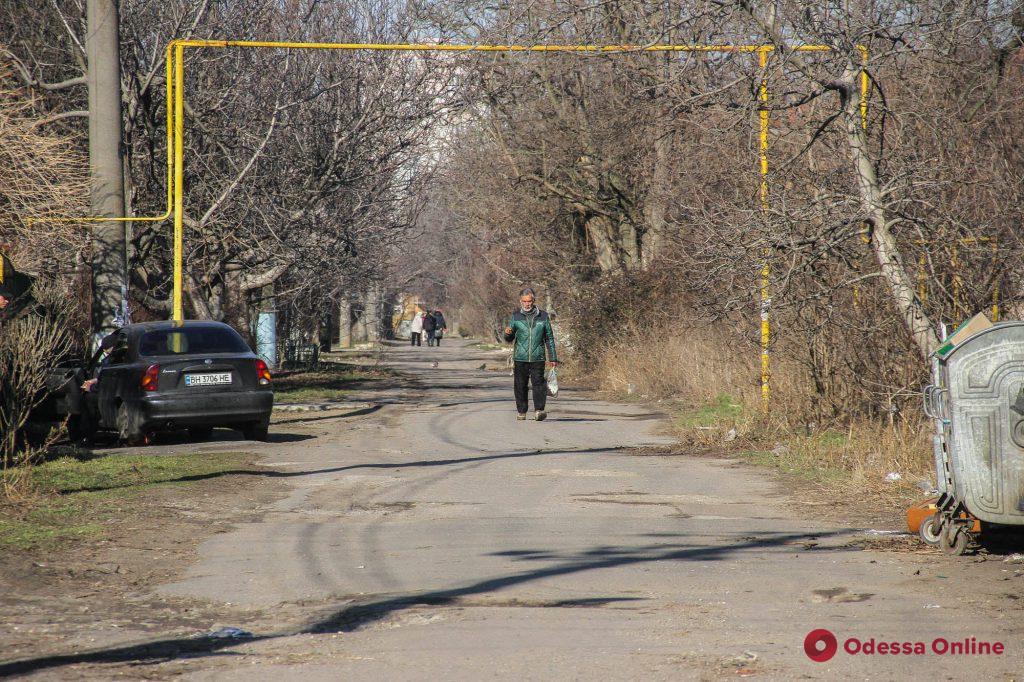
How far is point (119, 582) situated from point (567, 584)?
106 inches

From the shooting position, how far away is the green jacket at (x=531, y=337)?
62.6 feet

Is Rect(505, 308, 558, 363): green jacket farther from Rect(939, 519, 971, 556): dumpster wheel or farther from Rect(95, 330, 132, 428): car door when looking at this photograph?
Rect(939, 519, 971, 556): dumpster wheel

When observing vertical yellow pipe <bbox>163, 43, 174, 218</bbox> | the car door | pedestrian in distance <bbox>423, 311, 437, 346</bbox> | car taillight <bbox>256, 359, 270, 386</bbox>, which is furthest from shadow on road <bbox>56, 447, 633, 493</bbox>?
pedestrian in distance <bbox>423, 311, 437, 346</bbox>

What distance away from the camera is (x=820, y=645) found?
5.65 metres

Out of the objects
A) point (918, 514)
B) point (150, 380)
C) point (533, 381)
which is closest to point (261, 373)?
point (150, 380)

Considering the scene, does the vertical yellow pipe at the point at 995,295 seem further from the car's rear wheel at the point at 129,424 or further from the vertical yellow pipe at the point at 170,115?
the vertical yellow pipe at the point at 170,115

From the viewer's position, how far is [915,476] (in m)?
11.2

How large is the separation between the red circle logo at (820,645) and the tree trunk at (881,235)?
6.47 meters

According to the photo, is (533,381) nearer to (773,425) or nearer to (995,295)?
(773,425)

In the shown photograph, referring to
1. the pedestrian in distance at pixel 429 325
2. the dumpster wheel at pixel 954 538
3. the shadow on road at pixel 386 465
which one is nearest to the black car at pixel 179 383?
the shadow on road at pixel 386 465

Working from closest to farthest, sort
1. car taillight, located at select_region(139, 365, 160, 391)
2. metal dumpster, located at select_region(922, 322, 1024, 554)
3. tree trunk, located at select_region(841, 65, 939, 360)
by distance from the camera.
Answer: metal dumpster, located at select_region(922, 322, 1024, 554)
tree trunk, located at select_region(841, 65, 939, 360)
car taillight, located at select_region(139, 365, 160, 391)

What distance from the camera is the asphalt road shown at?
5.45m

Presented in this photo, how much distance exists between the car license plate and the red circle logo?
10921mm

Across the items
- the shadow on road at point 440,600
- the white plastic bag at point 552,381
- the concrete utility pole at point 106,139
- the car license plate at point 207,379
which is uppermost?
the concrete utility pole at point 106,139
